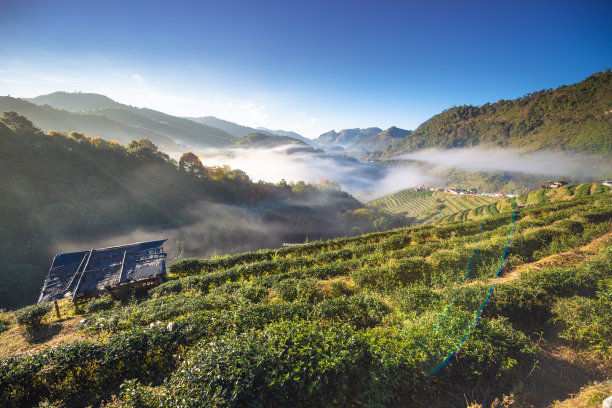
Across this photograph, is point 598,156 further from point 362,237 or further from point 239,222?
point 239,222

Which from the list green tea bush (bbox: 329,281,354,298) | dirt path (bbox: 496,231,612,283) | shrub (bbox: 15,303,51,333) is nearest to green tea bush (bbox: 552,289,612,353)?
dirt path (bbox: 496,231,612,283)

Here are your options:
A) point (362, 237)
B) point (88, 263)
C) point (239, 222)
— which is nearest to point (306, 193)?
point (239, 222)

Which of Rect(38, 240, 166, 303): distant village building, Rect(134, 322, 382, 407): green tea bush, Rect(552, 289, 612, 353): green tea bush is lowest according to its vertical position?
Rect(38, 240, 166, 303): distant village building

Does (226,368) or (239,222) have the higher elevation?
(226,368)

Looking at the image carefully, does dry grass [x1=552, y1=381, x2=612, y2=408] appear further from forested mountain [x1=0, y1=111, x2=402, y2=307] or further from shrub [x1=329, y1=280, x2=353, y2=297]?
forested mountain [x1=0, y1=111, x2=402, y2=307]

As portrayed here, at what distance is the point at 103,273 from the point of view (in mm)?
15297

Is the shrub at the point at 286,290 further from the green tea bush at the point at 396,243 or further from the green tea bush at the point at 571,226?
the green tea bush at the point at 571,226

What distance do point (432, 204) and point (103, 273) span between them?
494 ft

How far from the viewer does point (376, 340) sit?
20.6ft

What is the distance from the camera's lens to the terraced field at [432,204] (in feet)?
351

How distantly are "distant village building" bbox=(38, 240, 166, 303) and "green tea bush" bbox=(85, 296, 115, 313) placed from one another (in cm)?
91

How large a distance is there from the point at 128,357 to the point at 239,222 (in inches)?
2443

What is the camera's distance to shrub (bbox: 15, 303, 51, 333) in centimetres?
1200

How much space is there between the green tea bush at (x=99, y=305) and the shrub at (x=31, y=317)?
184cm
